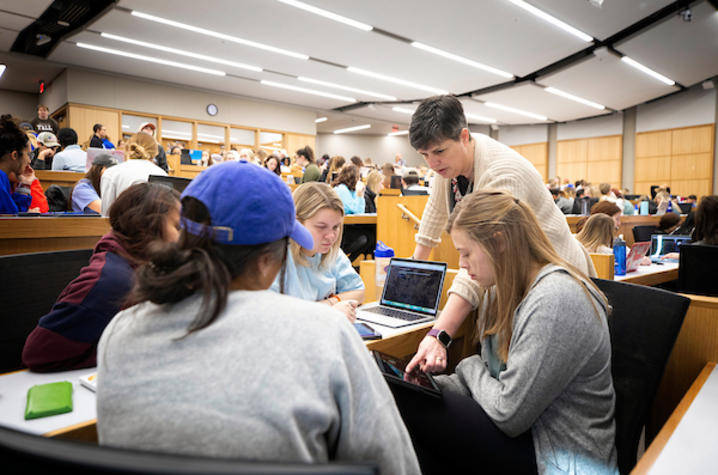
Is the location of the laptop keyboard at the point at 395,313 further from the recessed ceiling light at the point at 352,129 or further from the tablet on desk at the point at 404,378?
the recessed ceiling light at the point at 352,129

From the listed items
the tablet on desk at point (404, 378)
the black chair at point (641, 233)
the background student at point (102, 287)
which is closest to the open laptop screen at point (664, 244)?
the black chair at point (641, 233)

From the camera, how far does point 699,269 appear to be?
2641 mm

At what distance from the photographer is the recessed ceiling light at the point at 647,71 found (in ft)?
28.5

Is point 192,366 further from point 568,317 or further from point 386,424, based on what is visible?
point 568,317

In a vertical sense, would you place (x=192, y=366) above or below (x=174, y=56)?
below

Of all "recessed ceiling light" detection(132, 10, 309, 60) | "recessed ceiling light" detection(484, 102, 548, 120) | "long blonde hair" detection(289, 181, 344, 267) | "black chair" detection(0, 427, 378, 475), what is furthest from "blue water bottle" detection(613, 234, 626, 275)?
"recessed ceiling light" detection(484, 102, 548, 120)

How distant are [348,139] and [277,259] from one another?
16822 millimetres

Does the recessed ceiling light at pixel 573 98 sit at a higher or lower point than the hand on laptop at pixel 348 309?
higher

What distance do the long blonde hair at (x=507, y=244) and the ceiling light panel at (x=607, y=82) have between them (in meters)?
8.43

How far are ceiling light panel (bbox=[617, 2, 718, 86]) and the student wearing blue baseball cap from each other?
871 centimetres

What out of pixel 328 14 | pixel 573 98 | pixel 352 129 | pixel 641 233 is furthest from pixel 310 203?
pixel 352 129

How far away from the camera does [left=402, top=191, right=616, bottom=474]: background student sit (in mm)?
1159

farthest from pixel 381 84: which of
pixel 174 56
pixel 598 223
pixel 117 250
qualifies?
pixel 117 250

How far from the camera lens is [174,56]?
8.71 metres
